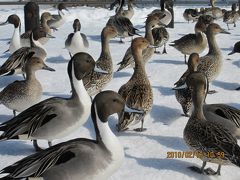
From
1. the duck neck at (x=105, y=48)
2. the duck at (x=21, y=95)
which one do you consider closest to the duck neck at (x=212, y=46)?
the duck neck at (x=105, y=48)

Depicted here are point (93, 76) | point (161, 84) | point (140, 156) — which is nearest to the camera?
point (140, 156)

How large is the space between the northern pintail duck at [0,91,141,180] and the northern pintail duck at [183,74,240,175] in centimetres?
105

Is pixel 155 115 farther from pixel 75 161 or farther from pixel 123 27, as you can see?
Answer: pixel 123 27

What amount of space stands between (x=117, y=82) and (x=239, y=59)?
10.6ft

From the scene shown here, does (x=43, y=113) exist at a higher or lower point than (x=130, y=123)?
higher

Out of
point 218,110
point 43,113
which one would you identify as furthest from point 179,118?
point 43,113

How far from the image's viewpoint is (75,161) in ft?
11.4

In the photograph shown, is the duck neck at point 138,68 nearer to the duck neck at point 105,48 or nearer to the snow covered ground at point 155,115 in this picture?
the snow covered ground at point 155,115

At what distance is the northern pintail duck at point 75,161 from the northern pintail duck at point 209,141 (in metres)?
1.05

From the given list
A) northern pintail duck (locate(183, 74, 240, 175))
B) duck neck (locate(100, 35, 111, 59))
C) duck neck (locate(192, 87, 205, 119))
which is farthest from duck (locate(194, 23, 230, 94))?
northern pintail duck (locate(183, 74, 240, 175))

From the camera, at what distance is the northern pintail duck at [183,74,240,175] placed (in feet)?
13.5

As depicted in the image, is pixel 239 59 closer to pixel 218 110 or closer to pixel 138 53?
pixel 138 53

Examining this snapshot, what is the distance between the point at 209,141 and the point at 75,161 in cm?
146

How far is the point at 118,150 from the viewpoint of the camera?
12.0ft
